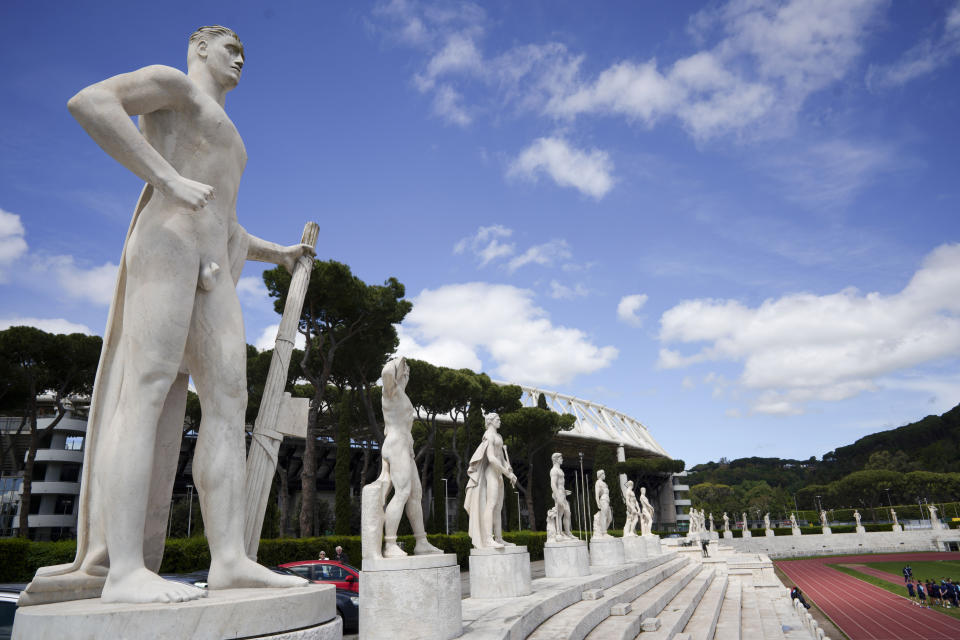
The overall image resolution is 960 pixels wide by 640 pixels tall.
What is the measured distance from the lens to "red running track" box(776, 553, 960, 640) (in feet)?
47.6

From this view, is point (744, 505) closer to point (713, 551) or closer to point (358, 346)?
point (713, 551)

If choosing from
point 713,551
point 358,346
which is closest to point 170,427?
point 358,346

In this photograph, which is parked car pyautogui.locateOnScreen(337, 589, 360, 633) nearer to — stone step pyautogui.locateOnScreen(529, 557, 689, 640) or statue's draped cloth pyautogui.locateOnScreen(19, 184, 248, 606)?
stone step pyautogui.locateOnScreen(529, 557, 689, 640)

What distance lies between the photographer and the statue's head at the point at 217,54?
268 centimetres

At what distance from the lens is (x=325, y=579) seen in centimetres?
1043

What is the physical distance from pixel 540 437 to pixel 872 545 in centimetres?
3217

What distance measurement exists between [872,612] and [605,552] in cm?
1102

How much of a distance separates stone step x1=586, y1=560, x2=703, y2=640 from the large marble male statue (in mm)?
4998

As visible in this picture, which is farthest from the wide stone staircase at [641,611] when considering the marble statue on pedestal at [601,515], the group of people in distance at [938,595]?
the group of people in distance at [938,595]

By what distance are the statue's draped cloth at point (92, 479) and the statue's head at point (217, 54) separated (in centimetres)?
64

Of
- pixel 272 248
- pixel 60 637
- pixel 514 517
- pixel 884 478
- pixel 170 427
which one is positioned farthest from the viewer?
pixel 884 478

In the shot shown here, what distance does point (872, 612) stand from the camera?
1816 cm

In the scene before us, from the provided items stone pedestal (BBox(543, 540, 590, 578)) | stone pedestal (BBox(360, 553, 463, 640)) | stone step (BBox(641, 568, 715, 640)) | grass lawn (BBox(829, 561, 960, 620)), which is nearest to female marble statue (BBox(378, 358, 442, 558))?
stone pedestal (BBox(360, 553, 463, 640))

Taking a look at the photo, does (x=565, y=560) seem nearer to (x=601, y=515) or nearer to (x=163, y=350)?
(x=601, y=515)
